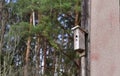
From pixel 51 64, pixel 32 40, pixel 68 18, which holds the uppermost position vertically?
pixel 68 18

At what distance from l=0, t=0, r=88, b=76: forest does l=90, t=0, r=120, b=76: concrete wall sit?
402 centimetres

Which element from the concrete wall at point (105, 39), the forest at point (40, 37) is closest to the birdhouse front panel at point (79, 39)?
the concrete wall at point (105, 39)

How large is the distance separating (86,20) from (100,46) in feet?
0.86

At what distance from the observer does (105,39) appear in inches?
81.9

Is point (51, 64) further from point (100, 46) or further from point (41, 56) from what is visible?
point (100, 46)

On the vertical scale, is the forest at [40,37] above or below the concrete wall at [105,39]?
below

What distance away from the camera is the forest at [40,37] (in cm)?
756

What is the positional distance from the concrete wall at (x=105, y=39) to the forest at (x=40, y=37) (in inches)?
158

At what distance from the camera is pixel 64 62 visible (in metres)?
8.76

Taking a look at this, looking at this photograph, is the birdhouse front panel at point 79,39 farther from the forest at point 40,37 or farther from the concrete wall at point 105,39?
the forest at point 40,37

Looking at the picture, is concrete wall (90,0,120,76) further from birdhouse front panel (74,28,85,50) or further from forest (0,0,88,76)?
forest (0,0,88,76)

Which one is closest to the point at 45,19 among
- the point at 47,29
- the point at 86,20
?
the point at 47,29

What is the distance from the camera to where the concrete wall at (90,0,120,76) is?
204 centimetres

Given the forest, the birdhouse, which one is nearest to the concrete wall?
the birdhouse
